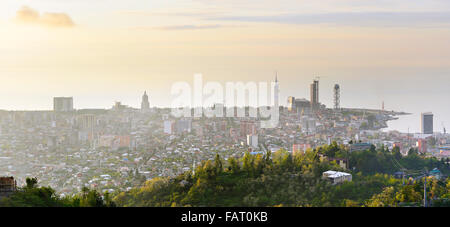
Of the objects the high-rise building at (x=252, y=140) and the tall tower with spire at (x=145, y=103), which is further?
the high-rise building at (x=252, y=140)

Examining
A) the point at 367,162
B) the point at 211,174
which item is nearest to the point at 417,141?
the point at 367,162

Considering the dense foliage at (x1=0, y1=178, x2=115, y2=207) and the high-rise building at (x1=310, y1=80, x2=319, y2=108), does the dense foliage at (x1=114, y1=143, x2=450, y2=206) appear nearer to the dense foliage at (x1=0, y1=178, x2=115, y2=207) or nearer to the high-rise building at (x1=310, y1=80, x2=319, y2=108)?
the dense foliage at (x1=0, y1=178, x2=115, y2=207)

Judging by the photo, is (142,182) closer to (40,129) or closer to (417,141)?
(40,129)

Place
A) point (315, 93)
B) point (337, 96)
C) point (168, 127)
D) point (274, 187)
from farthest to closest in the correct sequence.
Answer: point (168, 127)
point (315, 93)
point (337, 96)
point (274, 187)

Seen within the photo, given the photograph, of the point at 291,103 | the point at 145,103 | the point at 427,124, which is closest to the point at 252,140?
the point at 291,103

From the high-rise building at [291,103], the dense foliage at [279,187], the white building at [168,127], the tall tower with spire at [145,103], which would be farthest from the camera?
the white building at [168,127]

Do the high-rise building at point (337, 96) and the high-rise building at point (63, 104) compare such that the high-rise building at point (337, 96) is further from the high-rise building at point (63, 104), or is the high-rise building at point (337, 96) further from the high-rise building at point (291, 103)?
the high-rise building at point (63, 104)

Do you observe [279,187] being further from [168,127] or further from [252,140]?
[168,127]

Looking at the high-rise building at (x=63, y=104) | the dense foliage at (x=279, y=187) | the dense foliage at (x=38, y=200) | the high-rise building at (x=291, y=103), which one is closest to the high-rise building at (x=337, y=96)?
the high-rise building at (x=291, y=103)

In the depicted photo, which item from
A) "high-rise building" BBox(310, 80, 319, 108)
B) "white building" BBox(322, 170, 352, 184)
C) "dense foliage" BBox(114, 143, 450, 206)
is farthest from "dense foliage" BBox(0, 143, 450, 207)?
"high-rise building" BBox(310, 80, 319, 108)
